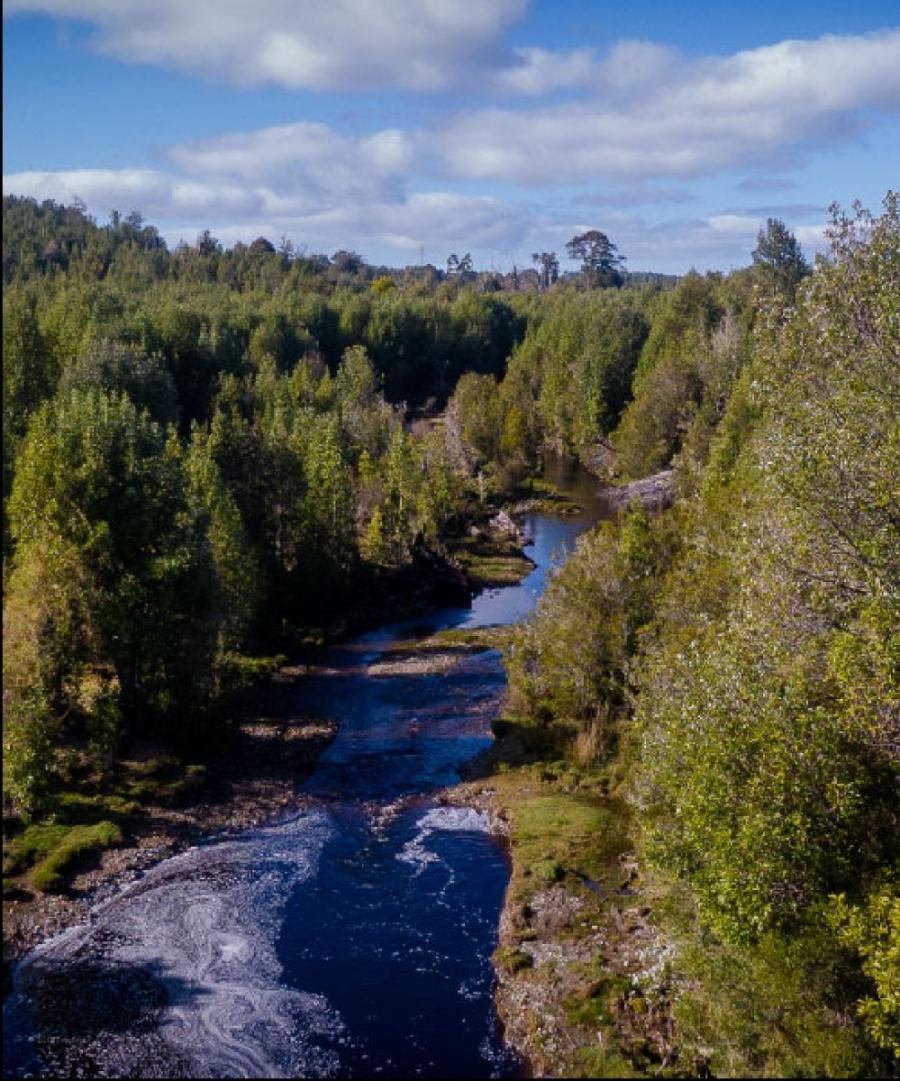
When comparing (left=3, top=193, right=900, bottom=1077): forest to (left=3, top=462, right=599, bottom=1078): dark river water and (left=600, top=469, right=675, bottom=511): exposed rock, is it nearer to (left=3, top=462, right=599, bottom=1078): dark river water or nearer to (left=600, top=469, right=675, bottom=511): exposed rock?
(left=600, top=469, right=675, bottom=511): exposed rock

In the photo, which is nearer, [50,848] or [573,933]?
[573,933]

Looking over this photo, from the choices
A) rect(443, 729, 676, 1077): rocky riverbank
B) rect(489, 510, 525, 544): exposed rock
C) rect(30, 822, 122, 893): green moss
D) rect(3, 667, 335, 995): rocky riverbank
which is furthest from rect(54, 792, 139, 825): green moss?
rect(489, 510, 525, 544): exposed rock

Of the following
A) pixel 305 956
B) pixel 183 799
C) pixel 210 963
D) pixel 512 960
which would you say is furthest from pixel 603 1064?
pixel 183 799

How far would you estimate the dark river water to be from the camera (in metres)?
25.8

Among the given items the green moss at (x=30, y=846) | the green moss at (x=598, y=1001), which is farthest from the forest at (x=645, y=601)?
the green moss at (x=598, y=1001)

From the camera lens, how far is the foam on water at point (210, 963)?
25531 millimetres

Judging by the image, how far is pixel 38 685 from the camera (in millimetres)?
37062

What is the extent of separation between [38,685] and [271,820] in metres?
11.0

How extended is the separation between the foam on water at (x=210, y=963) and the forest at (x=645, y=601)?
7.45 m

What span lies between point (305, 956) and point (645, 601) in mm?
21614

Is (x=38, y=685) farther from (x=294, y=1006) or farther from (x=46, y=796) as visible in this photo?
(x=294, y=1006)

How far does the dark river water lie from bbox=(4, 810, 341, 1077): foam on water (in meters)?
0.06

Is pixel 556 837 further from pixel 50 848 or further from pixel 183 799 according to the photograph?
pixel 50 848

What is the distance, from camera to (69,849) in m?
35.9
